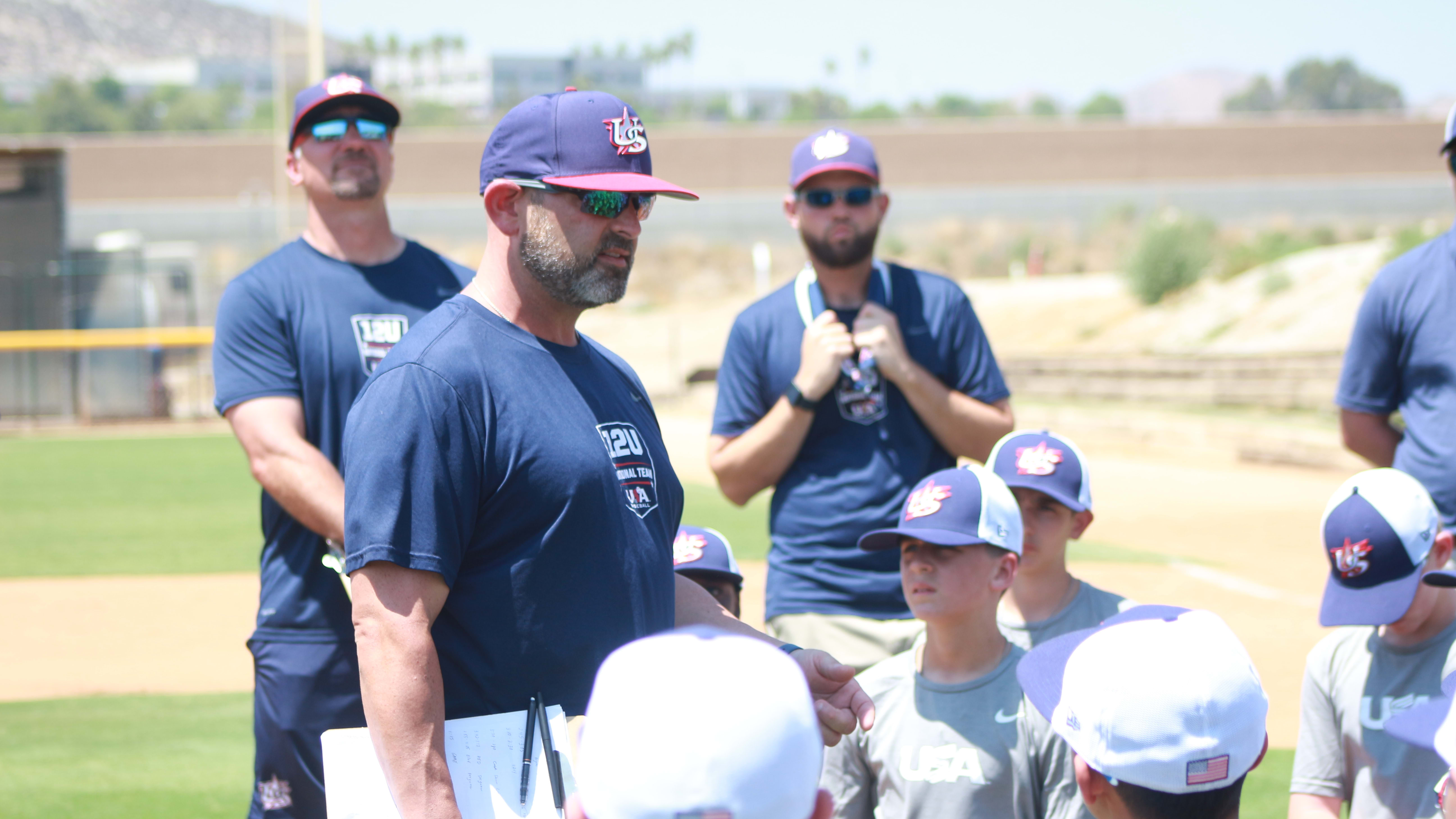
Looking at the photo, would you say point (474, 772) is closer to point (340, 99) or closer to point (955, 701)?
point (955, 701)

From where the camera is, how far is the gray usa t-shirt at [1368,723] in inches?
131

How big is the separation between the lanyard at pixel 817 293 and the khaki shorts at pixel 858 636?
1.01 metres

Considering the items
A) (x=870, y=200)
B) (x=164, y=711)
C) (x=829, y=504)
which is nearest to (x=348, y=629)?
(x=829, y=504)

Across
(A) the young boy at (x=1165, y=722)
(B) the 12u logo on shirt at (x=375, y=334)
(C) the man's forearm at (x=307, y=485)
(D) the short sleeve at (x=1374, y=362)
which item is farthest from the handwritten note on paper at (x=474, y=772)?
(D) the short sleeve at (x=1374, y=362)

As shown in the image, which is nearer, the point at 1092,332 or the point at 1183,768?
the point at 1183,768

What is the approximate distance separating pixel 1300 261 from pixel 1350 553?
2838cm

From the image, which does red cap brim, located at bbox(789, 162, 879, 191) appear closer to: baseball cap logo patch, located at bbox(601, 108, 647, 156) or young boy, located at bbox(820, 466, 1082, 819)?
young boy, located at bbox(820, 466, 1082, 819)

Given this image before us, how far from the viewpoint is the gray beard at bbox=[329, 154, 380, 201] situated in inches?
151

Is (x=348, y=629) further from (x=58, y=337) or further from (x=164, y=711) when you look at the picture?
(x=58, y=337)

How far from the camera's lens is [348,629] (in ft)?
11.7

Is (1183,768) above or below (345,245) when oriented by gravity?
below

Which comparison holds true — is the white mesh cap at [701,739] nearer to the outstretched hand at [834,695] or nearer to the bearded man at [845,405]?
the outstretched hand at [834,695]

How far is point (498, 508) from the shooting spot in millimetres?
2312

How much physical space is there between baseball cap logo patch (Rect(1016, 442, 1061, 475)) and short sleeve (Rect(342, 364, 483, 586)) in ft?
7.50
